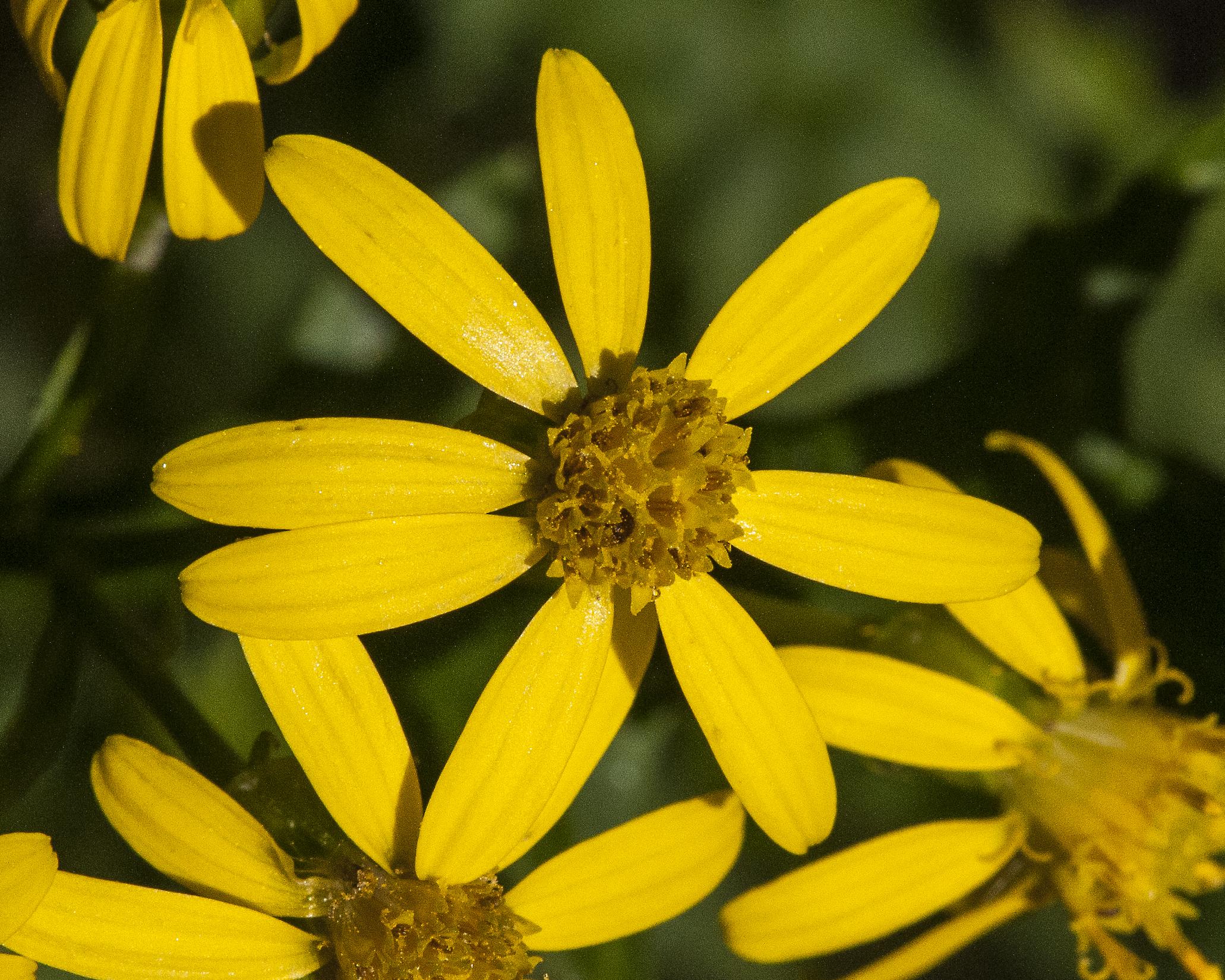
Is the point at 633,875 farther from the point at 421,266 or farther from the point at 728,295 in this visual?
the point at 728,295

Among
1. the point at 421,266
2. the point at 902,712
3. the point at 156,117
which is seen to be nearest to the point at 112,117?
the point at 156,117

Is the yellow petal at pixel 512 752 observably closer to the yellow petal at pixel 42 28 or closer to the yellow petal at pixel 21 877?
the yellow petal at pixel 21 877

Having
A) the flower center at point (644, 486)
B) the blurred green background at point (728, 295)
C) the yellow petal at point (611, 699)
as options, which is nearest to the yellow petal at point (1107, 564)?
the blurred green background at point (728, 295)

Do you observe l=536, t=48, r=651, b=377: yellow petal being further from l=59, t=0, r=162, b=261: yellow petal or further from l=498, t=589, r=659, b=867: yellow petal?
l=59, t=0, r=162, b=261: yellow petal

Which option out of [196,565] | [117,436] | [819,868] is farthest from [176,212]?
[819,868]

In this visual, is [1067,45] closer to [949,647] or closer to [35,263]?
[949,647]

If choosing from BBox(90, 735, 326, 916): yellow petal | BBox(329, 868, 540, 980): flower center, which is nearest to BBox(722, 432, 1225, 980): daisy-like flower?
BBox(329, 868, 540, 980): flower center

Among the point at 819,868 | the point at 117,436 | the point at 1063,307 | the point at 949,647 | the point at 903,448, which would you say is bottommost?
the point at 819,868
